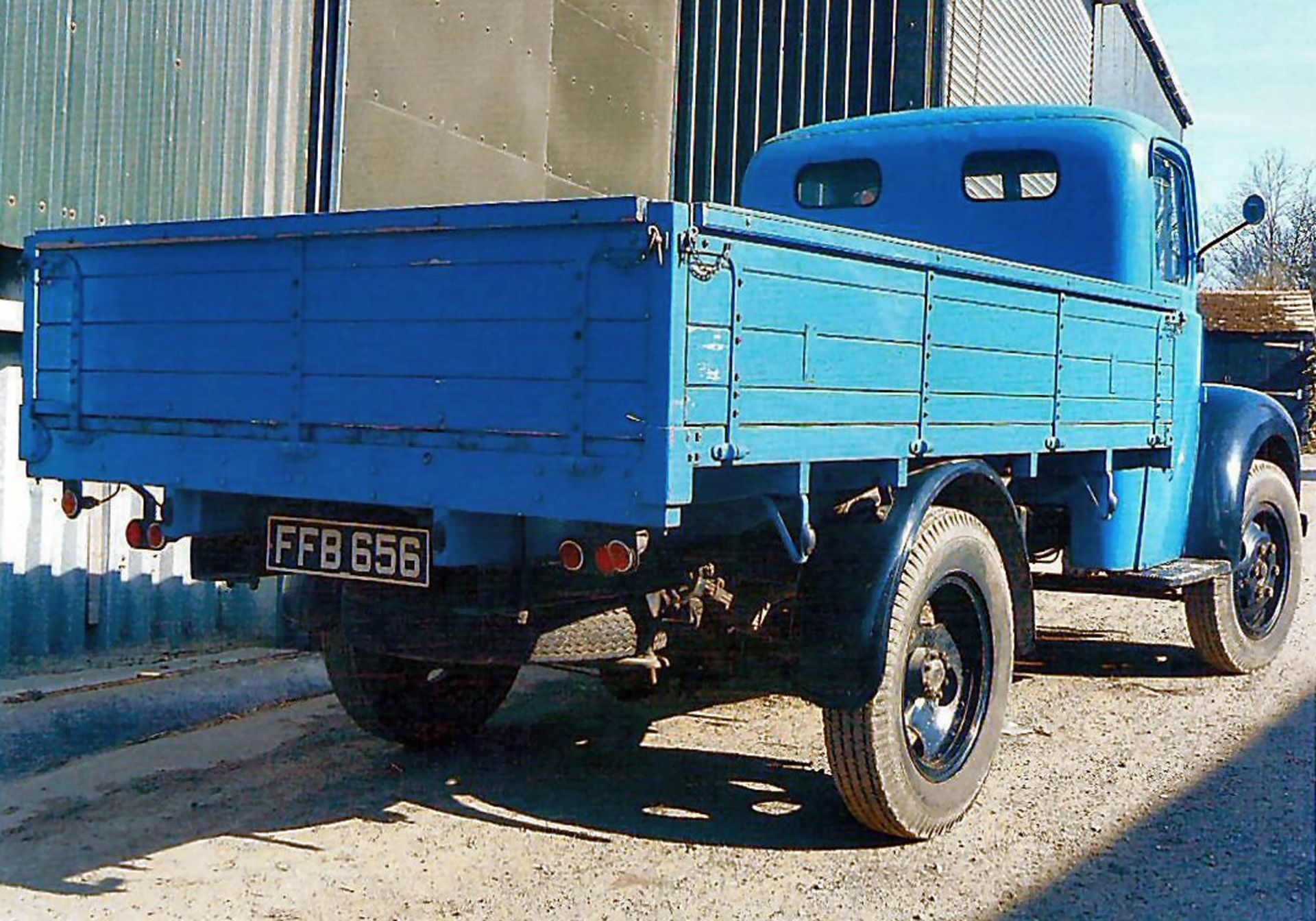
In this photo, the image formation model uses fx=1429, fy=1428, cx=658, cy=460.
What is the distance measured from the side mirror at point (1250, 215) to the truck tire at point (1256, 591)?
1218 millimetres

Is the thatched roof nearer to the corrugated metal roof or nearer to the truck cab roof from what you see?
the corrugated metal roof

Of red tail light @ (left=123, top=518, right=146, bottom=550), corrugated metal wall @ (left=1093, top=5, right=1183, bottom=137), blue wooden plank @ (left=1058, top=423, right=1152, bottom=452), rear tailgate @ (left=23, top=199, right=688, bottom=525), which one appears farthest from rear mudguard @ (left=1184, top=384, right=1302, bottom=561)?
corrugated metal wall @ (left=1093, top=5, right=1183, bottom=137)

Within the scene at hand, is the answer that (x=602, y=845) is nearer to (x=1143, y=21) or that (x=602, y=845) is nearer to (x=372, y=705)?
(x=372, y=705)

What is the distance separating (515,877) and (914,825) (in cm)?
126

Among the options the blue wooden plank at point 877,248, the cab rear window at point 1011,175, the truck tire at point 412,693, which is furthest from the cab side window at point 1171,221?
the truck tire at point 412,693

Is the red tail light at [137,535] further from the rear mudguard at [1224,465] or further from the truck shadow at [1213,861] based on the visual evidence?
the rear mudguard at [1224,465]

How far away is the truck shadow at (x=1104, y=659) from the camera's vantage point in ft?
24.0

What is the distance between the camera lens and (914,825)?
14.7ft

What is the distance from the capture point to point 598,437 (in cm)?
350

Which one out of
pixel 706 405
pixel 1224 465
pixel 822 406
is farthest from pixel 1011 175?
pixel 706 405

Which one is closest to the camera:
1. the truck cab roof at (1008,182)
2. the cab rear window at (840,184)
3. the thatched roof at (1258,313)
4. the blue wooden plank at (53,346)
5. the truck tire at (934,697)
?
the truck tire at (934,697)

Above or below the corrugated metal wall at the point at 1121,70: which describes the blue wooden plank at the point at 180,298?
below

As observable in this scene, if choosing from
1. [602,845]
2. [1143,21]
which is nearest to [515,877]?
[602,845]

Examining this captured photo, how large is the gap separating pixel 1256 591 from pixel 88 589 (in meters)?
5.92
